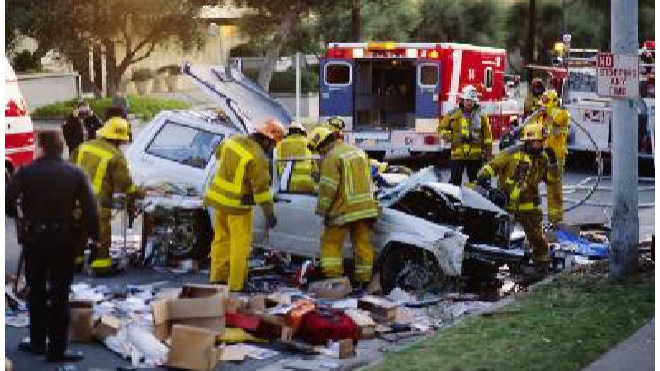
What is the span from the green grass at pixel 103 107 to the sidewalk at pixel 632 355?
23233 mm

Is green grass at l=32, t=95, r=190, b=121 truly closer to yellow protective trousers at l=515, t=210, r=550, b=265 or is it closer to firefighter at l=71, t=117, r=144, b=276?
firefighter at l=71, t=117, r=144, b=276

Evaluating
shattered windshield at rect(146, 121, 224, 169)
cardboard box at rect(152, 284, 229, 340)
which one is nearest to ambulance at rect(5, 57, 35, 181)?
shattered windshield at rect(146, 121, 224, 169)

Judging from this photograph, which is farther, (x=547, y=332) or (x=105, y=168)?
(x=105, y=168)

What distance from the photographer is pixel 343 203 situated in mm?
10945

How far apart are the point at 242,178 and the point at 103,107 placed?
22.3m

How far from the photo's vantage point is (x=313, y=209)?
454 inches

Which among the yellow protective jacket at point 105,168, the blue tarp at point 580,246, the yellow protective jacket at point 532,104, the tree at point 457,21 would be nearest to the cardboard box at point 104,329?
the yellow protective jacket at point 105,168

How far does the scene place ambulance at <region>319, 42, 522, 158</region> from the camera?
69.5 ft

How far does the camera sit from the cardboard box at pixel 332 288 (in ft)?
35.1

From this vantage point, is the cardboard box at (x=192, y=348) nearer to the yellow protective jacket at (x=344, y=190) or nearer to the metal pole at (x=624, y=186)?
the yellow protective jacket at (x=344, y=190)

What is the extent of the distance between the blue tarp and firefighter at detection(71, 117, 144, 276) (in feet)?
14.3

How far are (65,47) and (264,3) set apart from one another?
18.1 ft

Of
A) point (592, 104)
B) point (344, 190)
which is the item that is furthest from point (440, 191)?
point (592, 104)

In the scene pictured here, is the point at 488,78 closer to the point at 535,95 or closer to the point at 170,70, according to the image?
the point at 535,95
